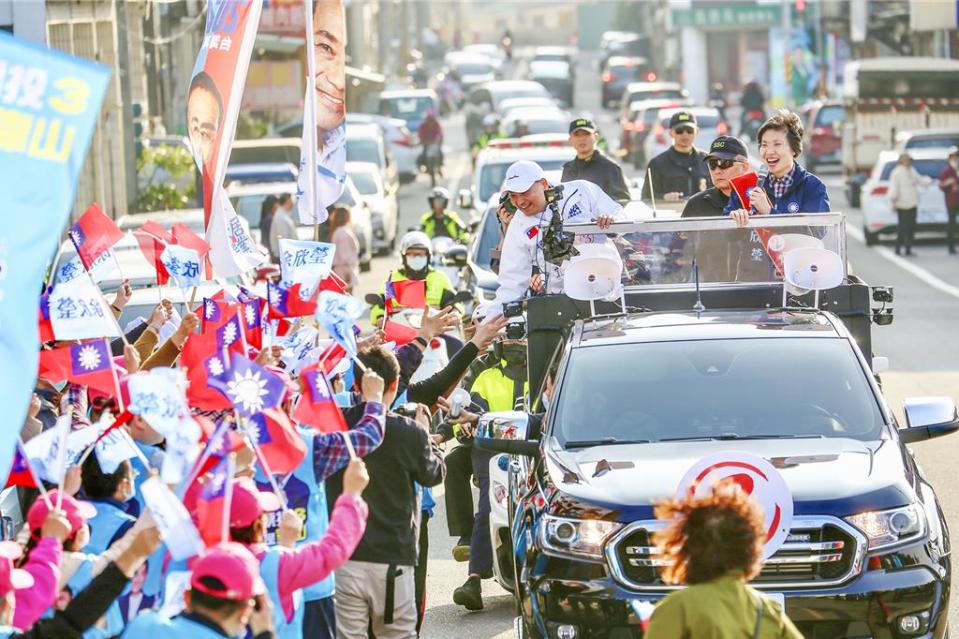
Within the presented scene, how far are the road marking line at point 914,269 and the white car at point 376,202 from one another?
710 cm

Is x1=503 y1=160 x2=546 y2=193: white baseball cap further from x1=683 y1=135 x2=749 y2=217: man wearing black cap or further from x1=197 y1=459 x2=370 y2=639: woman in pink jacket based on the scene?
x1=197 y1=459 x2=370 y2=639: woman in pink jacket

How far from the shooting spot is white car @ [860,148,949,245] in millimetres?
28891

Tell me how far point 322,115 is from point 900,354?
8.83 meters

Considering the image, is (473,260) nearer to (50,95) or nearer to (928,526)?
(928,526)

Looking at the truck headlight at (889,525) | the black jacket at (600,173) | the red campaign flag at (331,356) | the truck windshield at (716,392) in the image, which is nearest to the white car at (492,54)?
the black jacket at (600,173)

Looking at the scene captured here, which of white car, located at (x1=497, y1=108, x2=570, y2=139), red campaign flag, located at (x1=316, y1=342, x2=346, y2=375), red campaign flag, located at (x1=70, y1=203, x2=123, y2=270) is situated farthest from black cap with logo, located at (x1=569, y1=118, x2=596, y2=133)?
white car, located at (x1=497, y1=108, x2=570, y2=139)

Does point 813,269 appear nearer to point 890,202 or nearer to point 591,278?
point 591,278

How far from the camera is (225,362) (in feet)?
20.9

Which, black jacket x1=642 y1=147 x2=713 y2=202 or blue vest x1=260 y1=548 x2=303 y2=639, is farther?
black jacket x1=642 y1=147 x2=713 y2=202

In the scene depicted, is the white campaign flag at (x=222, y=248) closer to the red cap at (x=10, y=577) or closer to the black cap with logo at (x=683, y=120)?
the red cap at (x=10, y=577)

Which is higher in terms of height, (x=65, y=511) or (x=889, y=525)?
(x=65, y=511)

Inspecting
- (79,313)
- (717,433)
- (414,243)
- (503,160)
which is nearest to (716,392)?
(717,433)

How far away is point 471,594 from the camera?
9570mm

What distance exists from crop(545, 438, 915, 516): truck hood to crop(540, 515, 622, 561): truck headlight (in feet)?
0.30
